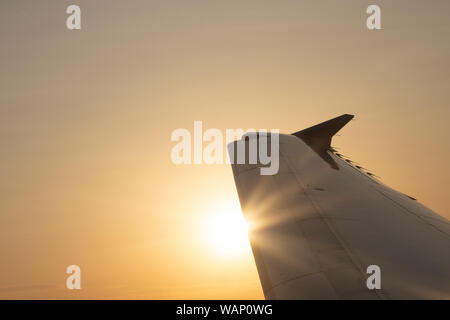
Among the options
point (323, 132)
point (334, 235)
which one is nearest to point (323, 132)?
point (323, 132)

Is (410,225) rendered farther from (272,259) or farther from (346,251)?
(272,259)

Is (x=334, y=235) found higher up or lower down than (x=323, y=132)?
lower down

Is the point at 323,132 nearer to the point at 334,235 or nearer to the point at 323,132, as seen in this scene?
the point at 323,132

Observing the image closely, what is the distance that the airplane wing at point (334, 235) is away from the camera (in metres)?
6.25

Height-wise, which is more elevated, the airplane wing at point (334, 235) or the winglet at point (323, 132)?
the winglet at point (323, 132)

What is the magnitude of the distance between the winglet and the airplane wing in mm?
1770

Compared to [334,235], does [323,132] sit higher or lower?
higher

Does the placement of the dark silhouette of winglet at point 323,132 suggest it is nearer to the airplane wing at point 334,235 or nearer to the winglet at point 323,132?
the winglet at point 323,132

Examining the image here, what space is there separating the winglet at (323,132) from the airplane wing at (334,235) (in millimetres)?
1770

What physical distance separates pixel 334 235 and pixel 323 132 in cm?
712

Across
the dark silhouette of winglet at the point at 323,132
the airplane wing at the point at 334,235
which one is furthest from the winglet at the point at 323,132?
the airplane wing at the point at 334,235

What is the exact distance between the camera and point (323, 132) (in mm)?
14148

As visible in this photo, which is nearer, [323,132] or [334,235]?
[334,235]
